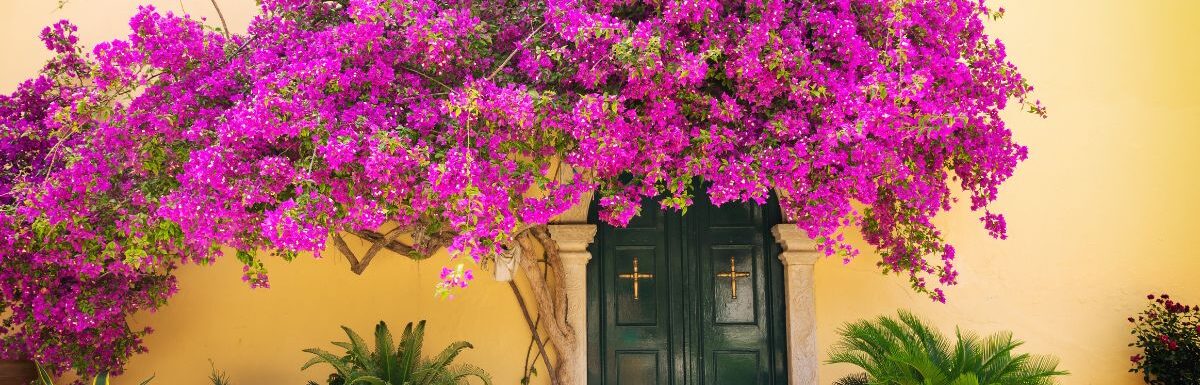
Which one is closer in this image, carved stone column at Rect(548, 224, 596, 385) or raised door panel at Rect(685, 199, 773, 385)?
carved stone column at Rect(548, 224, 596, 385)

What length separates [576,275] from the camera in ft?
22.3

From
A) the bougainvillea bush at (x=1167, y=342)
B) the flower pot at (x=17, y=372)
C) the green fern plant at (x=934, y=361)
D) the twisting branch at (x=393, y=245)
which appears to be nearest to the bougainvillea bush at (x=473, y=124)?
the flower pot at (x=17, y=372)

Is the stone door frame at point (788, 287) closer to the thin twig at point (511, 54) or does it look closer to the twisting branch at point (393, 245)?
the twisting branch at point (393, 245)

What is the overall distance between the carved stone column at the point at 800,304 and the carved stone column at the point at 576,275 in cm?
138

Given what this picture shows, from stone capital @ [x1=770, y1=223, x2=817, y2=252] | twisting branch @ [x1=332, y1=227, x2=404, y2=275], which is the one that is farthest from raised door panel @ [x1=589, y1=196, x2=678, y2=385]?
twisting branch @ [x1=332, y1=227, x2=404, y2=275]

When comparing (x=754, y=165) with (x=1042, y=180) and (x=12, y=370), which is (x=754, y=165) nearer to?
(x=1042, y=180)

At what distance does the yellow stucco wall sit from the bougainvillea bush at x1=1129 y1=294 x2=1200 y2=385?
118mm

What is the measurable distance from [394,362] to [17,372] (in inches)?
91.0

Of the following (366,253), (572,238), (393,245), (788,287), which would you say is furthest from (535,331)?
(788,287)

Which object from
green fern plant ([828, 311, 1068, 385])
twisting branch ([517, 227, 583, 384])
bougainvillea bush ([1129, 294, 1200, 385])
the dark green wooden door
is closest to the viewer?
green fern plant ([828, 311, 1068, 385])

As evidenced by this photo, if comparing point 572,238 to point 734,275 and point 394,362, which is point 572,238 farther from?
point 394,362

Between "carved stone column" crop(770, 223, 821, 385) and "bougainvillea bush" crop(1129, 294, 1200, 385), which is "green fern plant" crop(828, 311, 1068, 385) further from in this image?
"bougainvillea bush" crop(1129, 294, 1200, 385)

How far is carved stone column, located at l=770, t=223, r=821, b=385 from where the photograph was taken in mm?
6660

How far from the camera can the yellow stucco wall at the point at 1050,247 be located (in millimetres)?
6660
